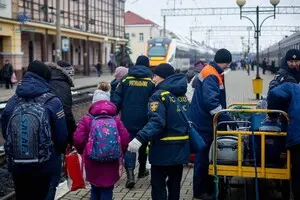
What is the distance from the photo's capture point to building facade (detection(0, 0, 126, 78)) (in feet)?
114

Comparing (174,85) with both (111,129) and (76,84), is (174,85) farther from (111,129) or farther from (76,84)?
(76,84)

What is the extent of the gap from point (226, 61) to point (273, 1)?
18151 mm

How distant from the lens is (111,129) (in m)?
5.33

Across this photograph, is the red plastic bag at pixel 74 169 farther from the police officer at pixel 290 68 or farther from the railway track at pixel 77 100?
the police officer at pixel 290 68

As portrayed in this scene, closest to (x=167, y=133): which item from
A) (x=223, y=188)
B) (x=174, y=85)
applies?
(x=174, y=85)

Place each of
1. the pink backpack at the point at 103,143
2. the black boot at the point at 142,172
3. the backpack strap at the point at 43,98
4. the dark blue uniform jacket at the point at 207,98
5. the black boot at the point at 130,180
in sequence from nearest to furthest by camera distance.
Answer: the backpack strap at the point at 43,98, the pink backpack at the point at 103,143, the dark blue uniform jacket at the point at 207,98, the black boot at the point at 130,180, the black boot at the point at 142,172

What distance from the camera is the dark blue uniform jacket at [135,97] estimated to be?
286 inches

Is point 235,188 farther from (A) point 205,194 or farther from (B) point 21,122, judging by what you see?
(B) point 21,122

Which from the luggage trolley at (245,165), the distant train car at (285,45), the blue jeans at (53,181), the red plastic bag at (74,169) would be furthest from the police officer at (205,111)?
the distant train car at (285,45)

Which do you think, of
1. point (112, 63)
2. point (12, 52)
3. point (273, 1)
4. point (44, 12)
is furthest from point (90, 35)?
point (273, 1)

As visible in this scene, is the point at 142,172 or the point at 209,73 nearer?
the point at 209,73

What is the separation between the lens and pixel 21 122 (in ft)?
14.8

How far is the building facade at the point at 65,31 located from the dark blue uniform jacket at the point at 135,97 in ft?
90.0

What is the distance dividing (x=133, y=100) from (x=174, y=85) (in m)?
1.69
